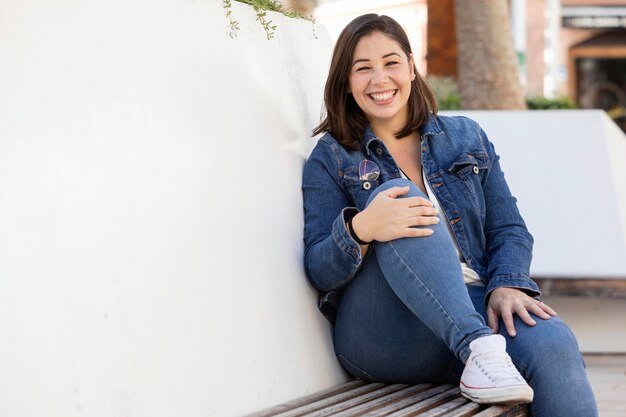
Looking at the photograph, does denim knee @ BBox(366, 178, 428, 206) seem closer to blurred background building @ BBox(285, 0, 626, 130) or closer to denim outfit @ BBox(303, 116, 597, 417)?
denim outfit @ BBox(303, 116, 597, 417)

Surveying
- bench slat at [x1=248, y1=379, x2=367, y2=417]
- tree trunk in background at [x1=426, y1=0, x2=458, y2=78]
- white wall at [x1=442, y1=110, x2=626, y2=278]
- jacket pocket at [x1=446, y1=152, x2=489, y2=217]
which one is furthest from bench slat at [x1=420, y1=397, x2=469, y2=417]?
tree trunk in background at [x1=426, y1=0, x2=458, y2=78]

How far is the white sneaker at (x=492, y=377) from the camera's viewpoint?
2.93 m

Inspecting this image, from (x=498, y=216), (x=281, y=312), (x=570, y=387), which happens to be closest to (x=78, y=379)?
(x=281, y=312)

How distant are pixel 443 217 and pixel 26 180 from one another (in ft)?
5.27

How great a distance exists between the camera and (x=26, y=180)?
2.28 metres

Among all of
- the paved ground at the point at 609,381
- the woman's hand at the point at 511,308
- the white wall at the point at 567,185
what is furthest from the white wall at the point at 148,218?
the white wall at the point at 567,185

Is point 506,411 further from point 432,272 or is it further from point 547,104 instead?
point 547,104

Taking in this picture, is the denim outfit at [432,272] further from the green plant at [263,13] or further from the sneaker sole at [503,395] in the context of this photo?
the green plant at [263,13]

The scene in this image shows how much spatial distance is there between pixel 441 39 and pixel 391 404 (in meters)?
9.47

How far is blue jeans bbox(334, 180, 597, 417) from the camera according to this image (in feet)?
10.1

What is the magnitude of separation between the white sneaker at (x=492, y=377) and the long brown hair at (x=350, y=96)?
34.2 inches

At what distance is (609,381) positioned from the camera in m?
5.10

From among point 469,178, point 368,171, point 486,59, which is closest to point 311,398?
point 368,171

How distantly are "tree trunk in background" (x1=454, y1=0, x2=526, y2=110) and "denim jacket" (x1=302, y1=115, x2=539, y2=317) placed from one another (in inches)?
→ 234
